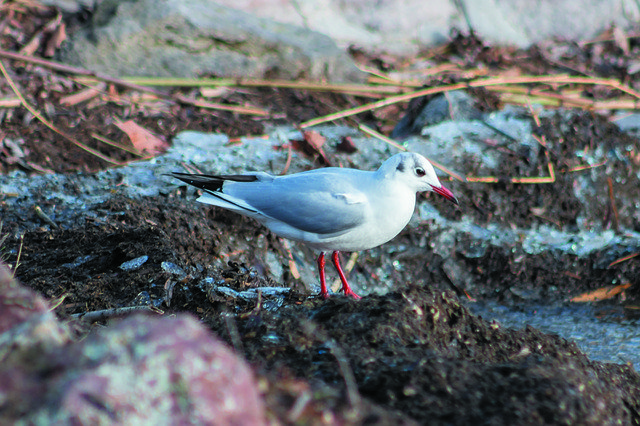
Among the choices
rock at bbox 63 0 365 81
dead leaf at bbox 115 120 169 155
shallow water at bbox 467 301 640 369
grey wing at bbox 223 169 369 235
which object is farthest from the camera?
rock at bbox 63 0 365 81

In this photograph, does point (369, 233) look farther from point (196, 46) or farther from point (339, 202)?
point (196, 46)

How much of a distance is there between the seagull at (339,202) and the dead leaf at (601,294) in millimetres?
1328

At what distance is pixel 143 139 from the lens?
14.2ft

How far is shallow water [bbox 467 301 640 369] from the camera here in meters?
3.07

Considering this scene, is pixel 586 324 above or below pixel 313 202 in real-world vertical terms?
below

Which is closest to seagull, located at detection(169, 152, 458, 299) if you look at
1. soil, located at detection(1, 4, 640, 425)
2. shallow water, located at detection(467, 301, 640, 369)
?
soil, located at detection(1, 4, 640, 425)

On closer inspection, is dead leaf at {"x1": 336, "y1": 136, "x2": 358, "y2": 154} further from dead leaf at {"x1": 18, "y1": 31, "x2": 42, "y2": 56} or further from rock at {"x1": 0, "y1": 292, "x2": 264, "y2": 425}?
rock at {"x1": 0, "y1": 292, "x2": 264, "y2": 425}

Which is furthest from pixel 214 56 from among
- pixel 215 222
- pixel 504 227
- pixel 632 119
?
pixel 632 119

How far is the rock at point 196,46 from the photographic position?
5086 millimetres

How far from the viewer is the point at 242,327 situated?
2035mm

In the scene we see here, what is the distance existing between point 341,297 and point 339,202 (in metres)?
0.60

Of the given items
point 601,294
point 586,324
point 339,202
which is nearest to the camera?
point 339,202

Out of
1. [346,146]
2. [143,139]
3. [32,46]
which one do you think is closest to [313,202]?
[346,146]

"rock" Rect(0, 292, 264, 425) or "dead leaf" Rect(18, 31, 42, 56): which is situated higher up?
"rock" Rect(0, 292, 264, 425)
